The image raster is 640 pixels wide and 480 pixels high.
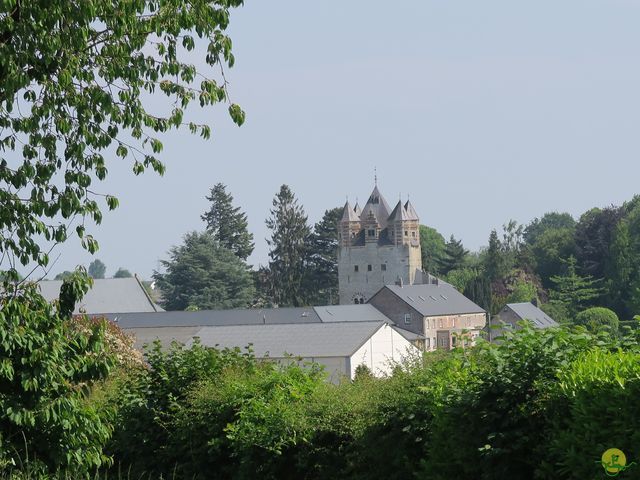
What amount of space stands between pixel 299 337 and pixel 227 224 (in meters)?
66.4

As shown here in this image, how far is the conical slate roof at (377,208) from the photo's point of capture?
14225 centimetres

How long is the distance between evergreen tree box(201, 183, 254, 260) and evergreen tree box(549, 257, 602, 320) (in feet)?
125

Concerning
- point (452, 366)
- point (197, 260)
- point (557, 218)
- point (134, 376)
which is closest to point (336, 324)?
point (197, 260)

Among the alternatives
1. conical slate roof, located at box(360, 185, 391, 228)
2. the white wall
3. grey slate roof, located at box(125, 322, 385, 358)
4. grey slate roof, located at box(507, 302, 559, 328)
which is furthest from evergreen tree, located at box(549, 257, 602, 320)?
grey slate roof, located at box(125, 322, 385, 358)

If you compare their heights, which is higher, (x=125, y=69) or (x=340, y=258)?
(x=340, y=258)

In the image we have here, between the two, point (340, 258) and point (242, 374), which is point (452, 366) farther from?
point (340, 258)

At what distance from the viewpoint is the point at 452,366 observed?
1277 cm

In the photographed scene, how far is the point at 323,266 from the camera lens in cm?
13850

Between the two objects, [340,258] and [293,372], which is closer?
[293,372]

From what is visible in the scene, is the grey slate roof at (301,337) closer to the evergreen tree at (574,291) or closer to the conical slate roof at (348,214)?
the evergreen tree at (574,291)

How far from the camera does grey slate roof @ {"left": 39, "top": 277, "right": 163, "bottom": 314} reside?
10519 cm

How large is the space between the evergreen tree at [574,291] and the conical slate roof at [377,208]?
25.0 meters

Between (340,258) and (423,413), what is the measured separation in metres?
123
